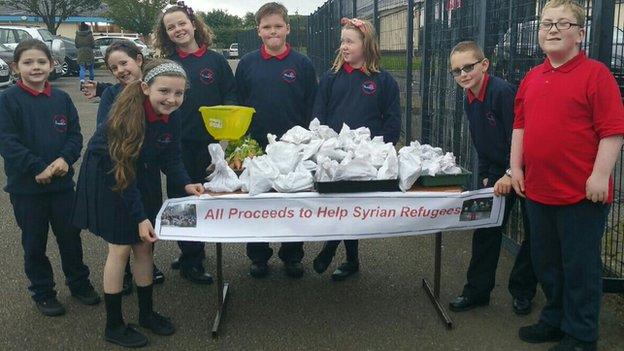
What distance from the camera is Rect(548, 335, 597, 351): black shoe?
3.19m

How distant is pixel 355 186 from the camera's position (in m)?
3.34

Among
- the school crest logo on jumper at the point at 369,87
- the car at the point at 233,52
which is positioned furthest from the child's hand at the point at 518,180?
the car at the point at 233,52

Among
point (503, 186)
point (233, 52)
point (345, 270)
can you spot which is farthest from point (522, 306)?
point (233, 52)

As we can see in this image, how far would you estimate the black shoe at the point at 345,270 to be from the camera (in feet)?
14.8

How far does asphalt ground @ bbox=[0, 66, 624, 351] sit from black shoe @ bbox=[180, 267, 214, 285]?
0.07 meters

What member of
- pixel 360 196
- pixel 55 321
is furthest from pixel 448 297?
pixel 55 321

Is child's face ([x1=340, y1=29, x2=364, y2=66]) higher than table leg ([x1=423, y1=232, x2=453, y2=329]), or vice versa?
child's face ([x1=340, y1=29, x2=364, y2=66])

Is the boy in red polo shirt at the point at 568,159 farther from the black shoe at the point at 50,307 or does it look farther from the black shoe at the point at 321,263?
the black shoe at the point at 50,307

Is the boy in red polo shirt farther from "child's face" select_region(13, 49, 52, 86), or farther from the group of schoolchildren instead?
"child's face" select_region(13, 49, 52, 86)

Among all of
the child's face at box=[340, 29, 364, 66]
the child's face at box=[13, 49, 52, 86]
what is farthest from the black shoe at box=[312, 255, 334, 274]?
the child's face at box=[13, 49, 52, 86]

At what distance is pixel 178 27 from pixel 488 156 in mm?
2165

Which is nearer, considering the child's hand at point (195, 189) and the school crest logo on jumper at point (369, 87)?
the child's hand at point (195, 189)

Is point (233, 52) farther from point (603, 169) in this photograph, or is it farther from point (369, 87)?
point (603, 169)

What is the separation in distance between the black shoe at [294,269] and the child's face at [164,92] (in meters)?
1.70
